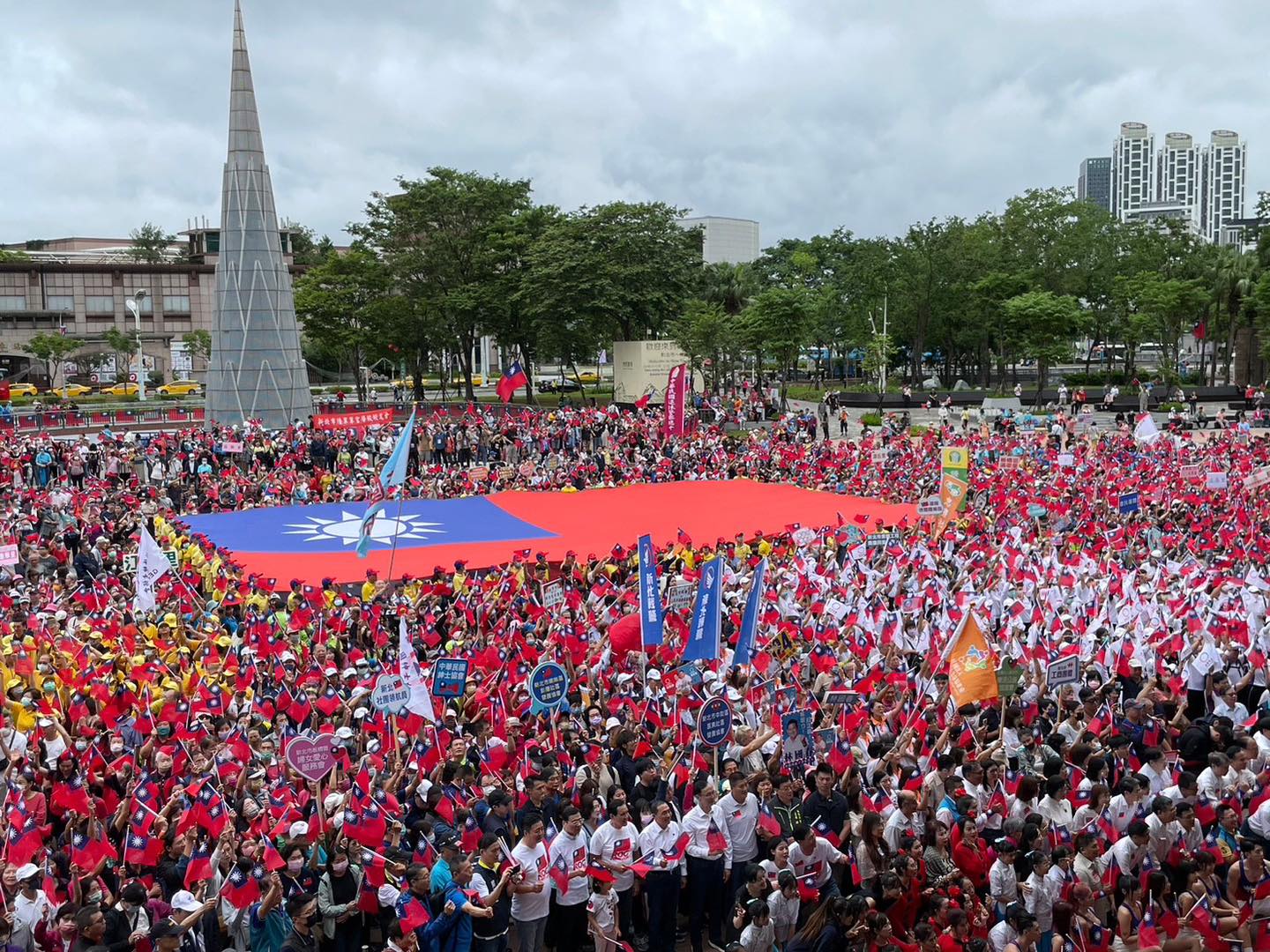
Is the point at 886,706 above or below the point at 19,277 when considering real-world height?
below

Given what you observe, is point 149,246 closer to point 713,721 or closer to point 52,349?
point 52,349

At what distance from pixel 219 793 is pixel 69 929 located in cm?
203

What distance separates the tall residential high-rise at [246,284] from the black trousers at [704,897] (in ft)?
109

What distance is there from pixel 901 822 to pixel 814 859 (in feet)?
2.58

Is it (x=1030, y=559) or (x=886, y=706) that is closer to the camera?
(x=886, y=706)

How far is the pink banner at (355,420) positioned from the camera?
36.2 metres

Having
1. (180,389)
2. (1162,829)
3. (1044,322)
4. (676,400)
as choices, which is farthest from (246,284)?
(180,389)

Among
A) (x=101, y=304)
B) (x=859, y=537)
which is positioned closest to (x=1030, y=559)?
(x=859, y=537)

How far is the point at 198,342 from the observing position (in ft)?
285

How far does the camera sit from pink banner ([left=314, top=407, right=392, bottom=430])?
36.2 m

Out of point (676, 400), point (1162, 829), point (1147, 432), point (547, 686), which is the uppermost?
point (676, 400)

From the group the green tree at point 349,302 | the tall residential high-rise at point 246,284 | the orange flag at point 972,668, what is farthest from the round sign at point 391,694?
the green tree at point 349,302

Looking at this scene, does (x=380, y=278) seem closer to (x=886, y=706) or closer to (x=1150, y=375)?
(x=1150, y=375)

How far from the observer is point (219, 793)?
9148 mm
